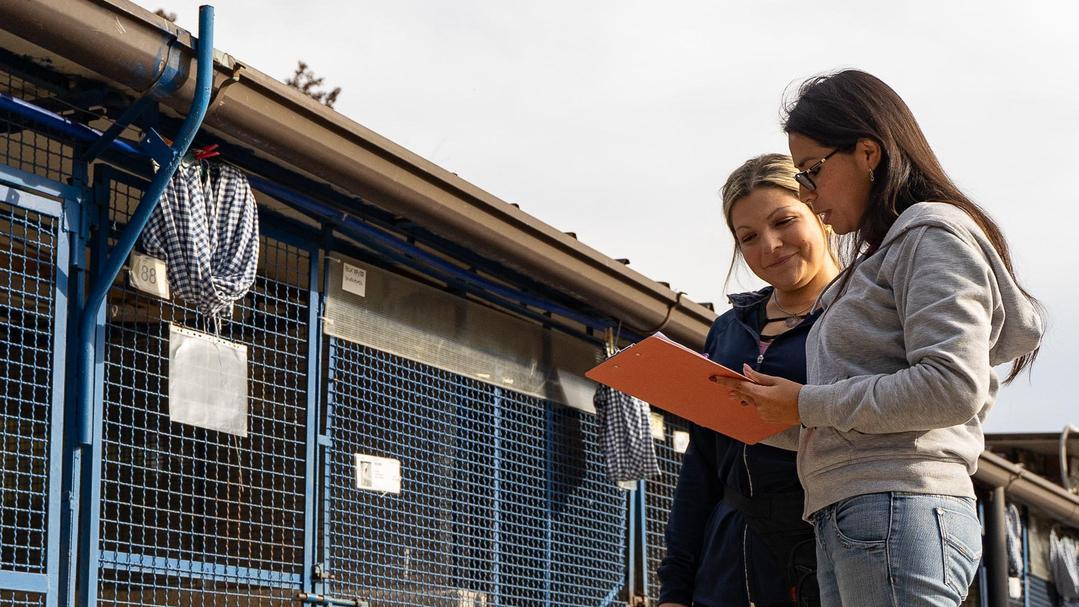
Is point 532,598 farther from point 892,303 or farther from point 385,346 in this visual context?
point 892,303

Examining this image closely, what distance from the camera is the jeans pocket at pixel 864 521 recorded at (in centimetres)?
222

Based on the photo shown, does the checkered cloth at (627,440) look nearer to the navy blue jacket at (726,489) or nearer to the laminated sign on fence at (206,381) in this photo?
the laminated sign on fence at (206,381)

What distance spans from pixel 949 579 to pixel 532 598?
12.9 feet

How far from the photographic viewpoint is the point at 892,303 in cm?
235

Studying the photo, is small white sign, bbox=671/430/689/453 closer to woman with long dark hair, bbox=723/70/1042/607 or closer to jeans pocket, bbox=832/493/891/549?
woman with long dark hair, bbox=723/70/1042/607

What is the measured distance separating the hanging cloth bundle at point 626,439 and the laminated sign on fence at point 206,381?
93.0 inches

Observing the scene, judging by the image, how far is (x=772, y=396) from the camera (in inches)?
94.0

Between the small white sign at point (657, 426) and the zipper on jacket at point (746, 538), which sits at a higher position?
the small white sign at point (657, 426)

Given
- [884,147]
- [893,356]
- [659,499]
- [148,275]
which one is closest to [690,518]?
[893,356]

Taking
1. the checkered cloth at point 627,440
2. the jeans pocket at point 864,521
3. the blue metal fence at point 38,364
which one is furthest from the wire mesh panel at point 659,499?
the jeans pocket at point 864,521

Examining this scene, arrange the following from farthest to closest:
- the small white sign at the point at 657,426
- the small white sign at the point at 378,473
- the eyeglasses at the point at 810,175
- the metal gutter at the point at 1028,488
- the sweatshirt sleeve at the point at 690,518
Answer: the metal gutter at the point at 1028,488
the small white sign at the point at 657,426
the small white sign at the point at 378,473
the sweatshirt sleeve at the point at 690,518
the eyeglasses at the point at 810,175

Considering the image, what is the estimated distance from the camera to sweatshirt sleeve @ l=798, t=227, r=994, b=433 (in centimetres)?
217

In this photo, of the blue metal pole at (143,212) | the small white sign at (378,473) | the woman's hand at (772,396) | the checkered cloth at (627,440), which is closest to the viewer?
the woman's hand at (772,396)

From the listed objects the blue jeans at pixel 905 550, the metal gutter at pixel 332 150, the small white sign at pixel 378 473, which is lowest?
the blue jeans at pixel 905 550
